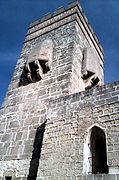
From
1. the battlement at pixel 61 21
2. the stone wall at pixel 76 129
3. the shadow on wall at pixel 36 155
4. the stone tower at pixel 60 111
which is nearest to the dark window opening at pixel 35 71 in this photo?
the stone tower at pixel 60 111

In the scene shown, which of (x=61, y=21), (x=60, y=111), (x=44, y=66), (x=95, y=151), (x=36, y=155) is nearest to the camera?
(x=95, y=151)

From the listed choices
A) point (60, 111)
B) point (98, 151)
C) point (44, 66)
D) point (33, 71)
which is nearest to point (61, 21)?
point (44, 66)

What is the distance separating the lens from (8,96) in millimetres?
7109

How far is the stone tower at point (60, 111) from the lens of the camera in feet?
12.9

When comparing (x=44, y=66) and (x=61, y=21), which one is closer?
(x=44, y=66)

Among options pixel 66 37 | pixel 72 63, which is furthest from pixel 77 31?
pixel 72 63

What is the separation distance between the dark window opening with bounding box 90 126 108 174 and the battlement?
4.91 meters

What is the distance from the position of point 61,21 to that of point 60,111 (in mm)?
4528

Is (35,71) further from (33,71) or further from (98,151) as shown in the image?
(98,151)

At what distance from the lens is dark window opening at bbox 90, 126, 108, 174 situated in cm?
401

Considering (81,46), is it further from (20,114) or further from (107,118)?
(107,118)

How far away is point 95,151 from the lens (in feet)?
13.6

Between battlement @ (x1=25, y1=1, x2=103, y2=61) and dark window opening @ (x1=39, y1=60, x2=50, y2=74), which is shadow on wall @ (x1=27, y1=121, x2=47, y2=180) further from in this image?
battlement @ (x1=25, y1=1, x2=103, y2=61)

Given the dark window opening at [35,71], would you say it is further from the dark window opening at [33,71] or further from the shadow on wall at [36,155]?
the shadow on wall at [36,155]
